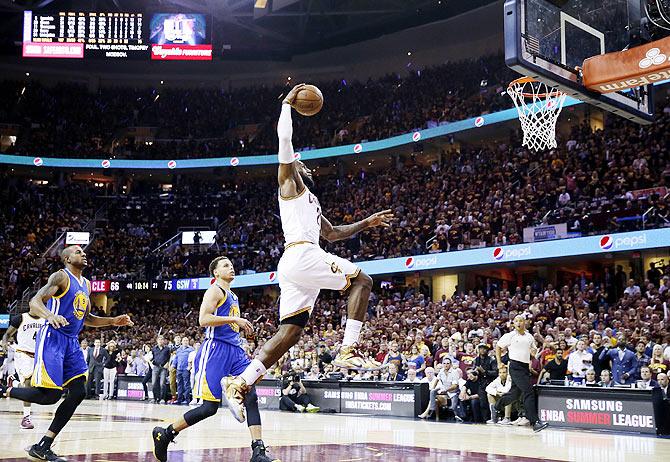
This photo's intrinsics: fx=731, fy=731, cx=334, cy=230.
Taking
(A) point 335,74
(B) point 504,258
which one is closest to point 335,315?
(B) point 504,258

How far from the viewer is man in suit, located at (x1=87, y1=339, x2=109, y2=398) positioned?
21688 mm

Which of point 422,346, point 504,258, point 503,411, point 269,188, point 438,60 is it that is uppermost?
point 438,60

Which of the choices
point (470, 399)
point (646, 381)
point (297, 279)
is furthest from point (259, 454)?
point (470, 399)

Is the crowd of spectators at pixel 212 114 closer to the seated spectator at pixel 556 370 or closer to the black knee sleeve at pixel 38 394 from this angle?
the seated spectator at pixel 556 370

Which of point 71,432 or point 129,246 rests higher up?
point 129,246

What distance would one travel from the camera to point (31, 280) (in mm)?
31391

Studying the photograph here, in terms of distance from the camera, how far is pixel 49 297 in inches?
255

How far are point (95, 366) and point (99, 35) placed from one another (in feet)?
47.3

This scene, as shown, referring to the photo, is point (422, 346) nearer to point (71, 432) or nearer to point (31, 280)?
point (71, 432)

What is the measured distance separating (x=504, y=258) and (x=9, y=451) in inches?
660

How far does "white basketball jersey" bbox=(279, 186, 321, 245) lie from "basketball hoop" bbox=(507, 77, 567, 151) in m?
11.0

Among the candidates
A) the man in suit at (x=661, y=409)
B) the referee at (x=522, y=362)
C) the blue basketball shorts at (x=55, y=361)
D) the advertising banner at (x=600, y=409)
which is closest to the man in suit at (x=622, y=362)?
the advertising banner at (x=600, y=409)

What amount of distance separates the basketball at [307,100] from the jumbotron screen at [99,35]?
26638 millimetres

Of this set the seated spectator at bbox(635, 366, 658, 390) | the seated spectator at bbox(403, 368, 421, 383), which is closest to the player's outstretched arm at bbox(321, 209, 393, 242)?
the seated spectator at bbox(635, 366, 658, 390)
